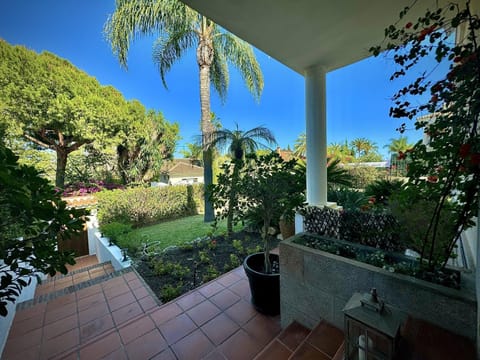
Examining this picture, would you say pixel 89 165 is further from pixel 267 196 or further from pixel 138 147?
pixel 267 196

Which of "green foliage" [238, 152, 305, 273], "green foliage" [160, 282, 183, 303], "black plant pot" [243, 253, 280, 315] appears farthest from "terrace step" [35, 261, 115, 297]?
"green foliage" [238, 152, 305, 273]

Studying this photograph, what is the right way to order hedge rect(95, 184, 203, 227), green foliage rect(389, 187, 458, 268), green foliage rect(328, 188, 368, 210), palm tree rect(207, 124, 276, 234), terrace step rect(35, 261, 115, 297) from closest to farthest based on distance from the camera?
green foliage rect(389, 187, 458, 268) < green foliage rect(328, 188, 368, 210) < terrace step rect(35, 261, 115, 297) < palm tree rect(207, 124, 276, 234) < hedge rect(95, 184, 203, 227)

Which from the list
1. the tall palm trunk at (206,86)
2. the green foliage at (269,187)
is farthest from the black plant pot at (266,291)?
the tall palm trunk at (206,86)

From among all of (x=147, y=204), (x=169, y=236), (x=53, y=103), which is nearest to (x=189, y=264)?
(x=169, y=236)

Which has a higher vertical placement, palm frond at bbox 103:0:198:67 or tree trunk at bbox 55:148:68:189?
palm frond at bbox 103:0:198:67

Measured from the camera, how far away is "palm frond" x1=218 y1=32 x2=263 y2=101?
21.8 feet

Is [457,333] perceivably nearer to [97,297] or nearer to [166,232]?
[97,297]

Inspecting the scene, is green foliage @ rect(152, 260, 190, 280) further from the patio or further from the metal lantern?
the metal lantern

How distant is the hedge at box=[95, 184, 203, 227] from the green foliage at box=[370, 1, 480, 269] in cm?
820

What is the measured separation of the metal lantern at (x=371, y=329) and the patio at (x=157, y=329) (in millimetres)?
226

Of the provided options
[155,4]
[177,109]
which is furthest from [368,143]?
[155,4]

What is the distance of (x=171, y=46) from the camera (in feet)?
20.1

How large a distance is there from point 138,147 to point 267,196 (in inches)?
412

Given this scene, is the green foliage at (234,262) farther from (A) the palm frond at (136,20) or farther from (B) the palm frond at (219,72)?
(B) the palm frond at (219,72)
